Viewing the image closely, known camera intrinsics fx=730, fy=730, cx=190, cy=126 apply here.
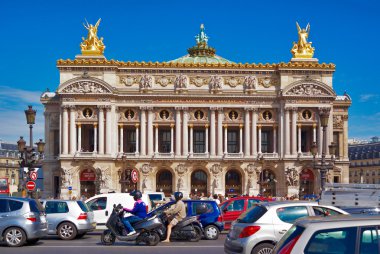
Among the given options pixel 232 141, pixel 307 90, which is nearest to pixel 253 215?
pixel 307 90

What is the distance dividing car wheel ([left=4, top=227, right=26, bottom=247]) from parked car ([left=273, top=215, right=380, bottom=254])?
1571 centimetres

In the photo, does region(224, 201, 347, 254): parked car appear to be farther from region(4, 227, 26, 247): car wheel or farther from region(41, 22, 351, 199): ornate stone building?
region(41, 22, 351, 199): ornate stone building

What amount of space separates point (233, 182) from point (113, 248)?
179ft

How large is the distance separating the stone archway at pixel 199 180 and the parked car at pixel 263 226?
5937 cm

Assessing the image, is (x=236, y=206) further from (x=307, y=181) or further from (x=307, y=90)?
(x=307, y=90)

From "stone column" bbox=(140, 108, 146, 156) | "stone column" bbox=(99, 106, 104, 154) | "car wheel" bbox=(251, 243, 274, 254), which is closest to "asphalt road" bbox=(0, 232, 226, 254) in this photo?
"car wheel" bbox=(251, 243, 274, 254)

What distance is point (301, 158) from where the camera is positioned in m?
78.0

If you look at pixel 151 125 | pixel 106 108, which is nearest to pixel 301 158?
pixel 151 125

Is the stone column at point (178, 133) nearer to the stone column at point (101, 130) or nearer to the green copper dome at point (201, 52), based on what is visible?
the stone column at point (101, 130)

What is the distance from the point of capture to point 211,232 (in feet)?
101

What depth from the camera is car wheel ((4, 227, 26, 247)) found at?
25.8 metres

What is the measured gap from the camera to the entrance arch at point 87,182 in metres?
77.9

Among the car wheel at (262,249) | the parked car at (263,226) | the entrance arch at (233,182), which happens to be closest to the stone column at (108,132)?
the entrance arch at (233,182)

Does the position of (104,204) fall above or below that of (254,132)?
below
